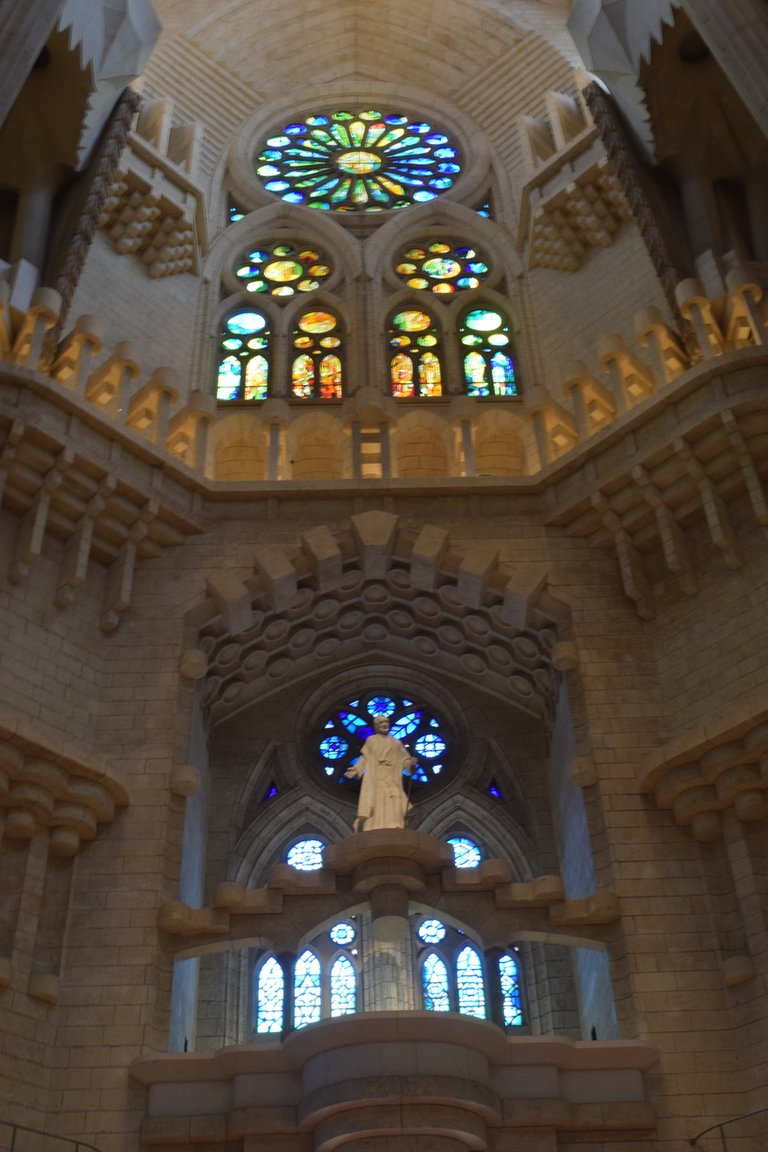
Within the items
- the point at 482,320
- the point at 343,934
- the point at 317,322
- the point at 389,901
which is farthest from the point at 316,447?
the point at 389,901

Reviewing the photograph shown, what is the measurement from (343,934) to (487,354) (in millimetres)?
7325

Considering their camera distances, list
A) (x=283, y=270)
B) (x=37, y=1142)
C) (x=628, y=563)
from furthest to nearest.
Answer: (x=283, y=270) → (x=628, y=563) → (x=37, y=1142)

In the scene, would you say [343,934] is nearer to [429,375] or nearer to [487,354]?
[429,375]

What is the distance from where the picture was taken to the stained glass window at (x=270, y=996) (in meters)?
12.5

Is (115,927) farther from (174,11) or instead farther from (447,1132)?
(174,11)

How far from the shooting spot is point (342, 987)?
41.5 feet

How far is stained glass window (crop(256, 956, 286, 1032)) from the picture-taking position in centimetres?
Answer: 1254

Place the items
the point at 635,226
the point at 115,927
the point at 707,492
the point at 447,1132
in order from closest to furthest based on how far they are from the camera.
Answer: the point at 447,1132
the point at 115,927
the point at 707,492
the point at 635,226

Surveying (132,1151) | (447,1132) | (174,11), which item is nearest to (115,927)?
(132,1151)

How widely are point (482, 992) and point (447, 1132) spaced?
4.14 metres

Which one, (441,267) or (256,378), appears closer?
(256,378)

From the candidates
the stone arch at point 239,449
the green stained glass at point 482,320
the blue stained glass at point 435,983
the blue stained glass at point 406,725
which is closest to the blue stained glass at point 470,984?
the blue stained glass at point 435,983

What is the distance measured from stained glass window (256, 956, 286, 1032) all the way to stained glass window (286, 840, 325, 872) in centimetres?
113

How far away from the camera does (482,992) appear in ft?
41.6
